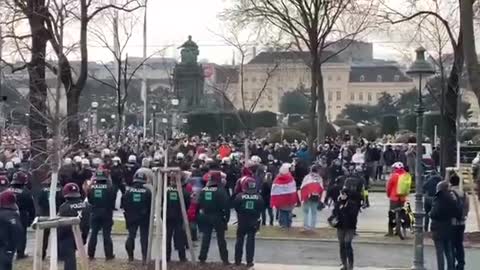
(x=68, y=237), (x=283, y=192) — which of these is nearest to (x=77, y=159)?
(x=283, y=192)

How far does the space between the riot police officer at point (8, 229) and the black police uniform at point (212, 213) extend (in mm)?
3983

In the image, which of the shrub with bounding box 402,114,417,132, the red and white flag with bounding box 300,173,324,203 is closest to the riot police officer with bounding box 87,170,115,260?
the red and white flag with bounding box 300,173,324,203

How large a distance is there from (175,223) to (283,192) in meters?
5.29

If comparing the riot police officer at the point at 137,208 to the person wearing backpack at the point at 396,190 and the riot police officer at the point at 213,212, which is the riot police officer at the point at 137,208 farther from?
the person wearing backpack at the point at 396,190

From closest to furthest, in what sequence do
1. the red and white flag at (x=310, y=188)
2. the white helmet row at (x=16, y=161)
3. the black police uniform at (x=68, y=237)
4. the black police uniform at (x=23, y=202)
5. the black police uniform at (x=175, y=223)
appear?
the black police uniform at (x=68, y=237), the black police uniform at (x=175, y=223), the black police uniform at (x=23, y=202), the red and white flag at (x=310, y=188), the white helmet row at (x=16, y=161)

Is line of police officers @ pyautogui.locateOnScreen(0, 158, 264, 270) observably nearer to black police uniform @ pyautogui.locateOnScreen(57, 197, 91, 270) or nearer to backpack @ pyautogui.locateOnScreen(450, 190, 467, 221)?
black police uniform @ pyautogui.locateOnScreen(57, 197, 91, 270)

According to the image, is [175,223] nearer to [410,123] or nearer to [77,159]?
[77,159]

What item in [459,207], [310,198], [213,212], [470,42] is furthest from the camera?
[310,198]

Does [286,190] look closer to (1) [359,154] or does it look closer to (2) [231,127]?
(1) [359,154]

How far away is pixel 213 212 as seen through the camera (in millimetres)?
16578

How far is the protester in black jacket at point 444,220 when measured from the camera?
15594 mm

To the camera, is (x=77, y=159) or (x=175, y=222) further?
(x=77, y=159)

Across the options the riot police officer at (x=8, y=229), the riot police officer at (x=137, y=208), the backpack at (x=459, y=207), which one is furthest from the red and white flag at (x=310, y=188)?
the riot police officer at (x=8, y=229)

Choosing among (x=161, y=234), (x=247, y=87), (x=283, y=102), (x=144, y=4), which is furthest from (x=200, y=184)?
(x=247, y=87)
